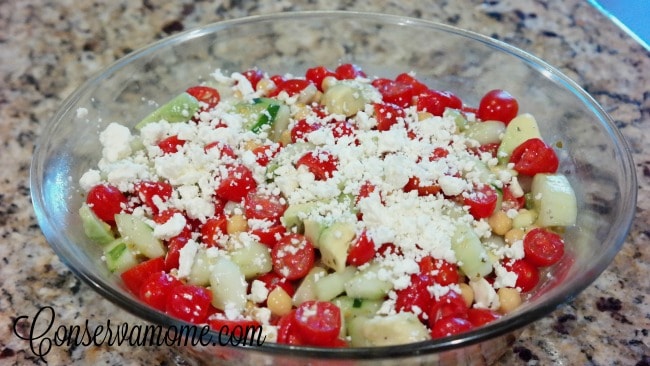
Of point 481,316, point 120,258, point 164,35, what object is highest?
point 481,316

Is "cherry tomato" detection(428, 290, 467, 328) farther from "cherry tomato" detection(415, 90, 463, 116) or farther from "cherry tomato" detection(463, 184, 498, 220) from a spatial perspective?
"cherry tomato" detection(415, 90, 463, 116)

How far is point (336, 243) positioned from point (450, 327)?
31 cm

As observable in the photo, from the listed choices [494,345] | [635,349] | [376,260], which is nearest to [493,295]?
[494,345]

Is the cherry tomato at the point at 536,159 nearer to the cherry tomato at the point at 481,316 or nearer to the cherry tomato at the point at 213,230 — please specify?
the cherry tomato at the point at 481,316

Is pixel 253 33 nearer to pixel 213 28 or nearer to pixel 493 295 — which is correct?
pixel 213 28

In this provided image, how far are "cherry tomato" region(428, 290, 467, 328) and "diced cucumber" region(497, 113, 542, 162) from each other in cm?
57

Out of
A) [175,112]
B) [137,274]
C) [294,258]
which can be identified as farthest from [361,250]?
[175,112]

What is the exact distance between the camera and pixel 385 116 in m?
1.90

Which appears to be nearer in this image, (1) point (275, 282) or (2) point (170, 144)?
(1) point (275, 282)

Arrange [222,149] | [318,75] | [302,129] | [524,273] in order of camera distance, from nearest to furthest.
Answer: [524,273] < [222,149] < [302,129] < [318,75]

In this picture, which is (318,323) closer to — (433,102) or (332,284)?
(332,284)

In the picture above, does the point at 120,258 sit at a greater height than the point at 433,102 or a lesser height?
lesser

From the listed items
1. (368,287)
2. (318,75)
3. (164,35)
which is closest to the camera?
(368,287)

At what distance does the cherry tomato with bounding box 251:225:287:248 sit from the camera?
1.57m
